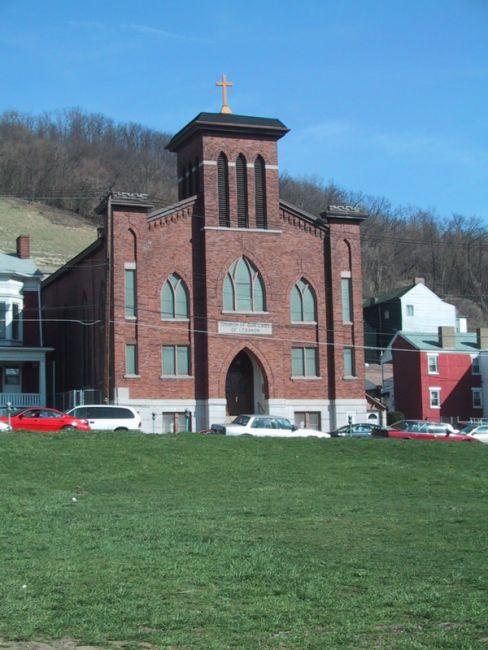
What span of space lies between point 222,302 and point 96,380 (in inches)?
316

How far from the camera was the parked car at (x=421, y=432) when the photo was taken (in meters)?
48.0

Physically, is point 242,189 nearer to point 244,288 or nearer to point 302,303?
point 244,288

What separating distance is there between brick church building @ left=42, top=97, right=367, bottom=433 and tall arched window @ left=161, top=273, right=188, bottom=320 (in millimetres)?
61

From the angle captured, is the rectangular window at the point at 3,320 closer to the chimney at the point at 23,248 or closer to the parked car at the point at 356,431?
the chimney at the point at 23,248

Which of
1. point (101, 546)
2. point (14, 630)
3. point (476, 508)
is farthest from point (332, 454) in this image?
point (14, 630)

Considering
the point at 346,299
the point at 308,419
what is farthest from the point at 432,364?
the point at 308,419

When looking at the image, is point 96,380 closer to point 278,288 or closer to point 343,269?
point 278,288

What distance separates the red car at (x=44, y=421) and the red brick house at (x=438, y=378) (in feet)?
120

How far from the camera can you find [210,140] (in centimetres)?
5478

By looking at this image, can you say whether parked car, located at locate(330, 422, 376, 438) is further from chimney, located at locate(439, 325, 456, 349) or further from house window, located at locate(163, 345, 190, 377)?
chimney, located at locate(439, 325, 456, 349)

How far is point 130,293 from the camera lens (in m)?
52.6

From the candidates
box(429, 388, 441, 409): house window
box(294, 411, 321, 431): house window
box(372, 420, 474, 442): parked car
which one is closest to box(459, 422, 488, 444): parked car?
box(372, 420, 474, 442): parked car

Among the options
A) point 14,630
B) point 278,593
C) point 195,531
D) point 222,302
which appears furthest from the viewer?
point 222,302

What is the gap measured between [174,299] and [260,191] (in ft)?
25.7
